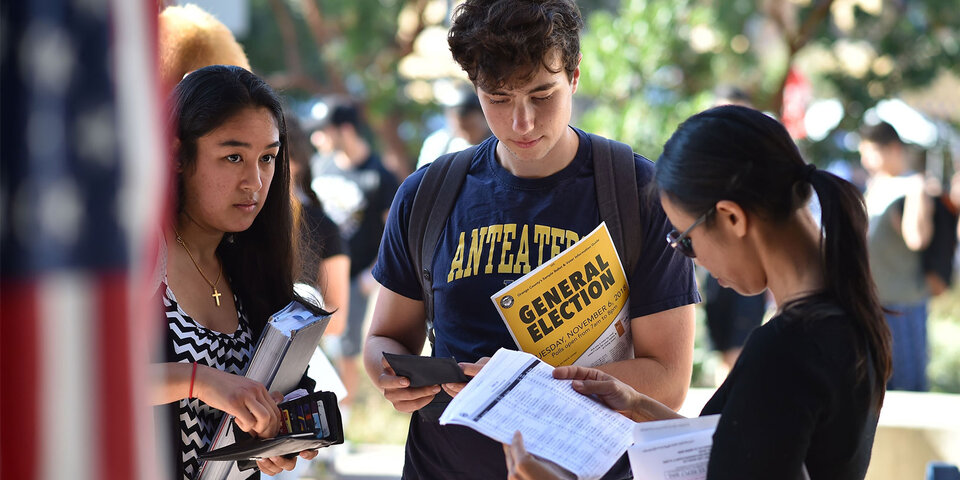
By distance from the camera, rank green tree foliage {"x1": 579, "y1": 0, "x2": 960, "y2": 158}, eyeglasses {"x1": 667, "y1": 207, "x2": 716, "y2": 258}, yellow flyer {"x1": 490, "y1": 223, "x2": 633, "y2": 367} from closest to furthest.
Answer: eyeglasses {"x1": 667, "y1": 207, "x2": 716, "y2": 258}, yellow flyer {"x1": 490, "y1": 223, "x2": 633, "y2": 367}, green tree foliage {"x1": 579, "y1": 0, "x2": 960, "y2": 158}

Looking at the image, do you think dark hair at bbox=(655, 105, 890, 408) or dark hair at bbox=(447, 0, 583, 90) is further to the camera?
dark hair at bbox=(447, 0, 583, 90)

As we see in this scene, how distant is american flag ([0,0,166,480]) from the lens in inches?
29.4

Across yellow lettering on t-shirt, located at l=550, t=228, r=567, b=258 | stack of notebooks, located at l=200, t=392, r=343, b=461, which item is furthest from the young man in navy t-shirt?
stack of notebooks, located at l=200, t=392, r=343, b=461

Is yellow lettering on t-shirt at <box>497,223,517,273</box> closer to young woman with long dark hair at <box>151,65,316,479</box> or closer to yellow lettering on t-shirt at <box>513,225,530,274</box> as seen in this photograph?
yellow lettering on t-shirt at <box>513,225,530,274</box>

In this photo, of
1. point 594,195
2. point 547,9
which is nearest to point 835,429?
point 594,195

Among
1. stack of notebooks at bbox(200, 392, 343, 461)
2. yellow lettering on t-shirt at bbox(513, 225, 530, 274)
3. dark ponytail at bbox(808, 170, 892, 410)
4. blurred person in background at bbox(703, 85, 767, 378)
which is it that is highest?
dark ponytail at bbox(808, 170, 892, 410)

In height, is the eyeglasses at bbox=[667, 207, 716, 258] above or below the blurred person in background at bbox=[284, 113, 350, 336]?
above

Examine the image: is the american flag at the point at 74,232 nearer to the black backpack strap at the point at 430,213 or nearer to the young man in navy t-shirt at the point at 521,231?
the young man in navy t-shirt at the point at 521,231

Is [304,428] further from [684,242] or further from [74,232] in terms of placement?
[74,232]

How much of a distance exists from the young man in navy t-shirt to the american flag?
1154mm

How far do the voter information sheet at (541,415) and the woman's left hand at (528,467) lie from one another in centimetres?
1

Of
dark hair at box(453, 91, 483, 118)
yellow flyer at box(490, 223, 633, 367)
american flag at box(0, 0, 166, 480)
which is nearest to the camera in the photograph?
american flag at box(0, 0, 166, 480)

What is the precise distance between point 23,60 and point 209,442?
1328 millimetres

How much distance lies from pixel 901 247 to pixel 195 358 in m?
4.79
